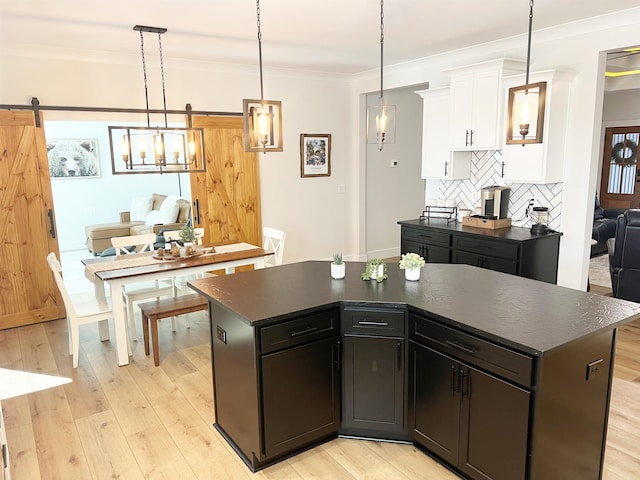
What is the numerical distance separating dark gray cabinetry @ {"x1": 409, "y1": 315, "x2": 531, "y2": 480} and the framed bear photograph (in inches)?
298

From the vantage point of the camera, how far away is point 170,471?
102 inches

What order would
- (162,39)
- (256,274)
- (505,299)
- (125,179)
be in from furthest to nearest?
(125,179), (162,39), (256,274), (505,299)

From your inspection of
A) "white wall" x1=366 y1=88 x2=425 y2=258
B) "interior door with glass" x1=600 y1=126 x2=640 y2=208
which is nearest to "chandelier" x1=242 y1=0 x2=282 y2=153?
"white wall" x1=366 y1=88 x2=425 y2=258

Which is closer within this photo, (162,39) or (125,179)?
Answer: (162,39)

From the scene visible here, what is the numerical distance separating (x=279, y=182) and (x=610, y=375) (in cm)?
471

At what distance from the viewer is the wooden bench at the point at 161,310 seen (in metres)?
3.88

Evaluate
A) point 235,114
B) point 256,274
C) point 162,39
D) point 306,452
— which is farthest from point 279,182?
point 306,452

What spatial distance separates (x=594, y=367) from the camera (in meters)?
2.19

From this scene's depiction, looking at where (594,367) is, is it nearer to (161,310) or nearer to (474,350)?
(474,350)

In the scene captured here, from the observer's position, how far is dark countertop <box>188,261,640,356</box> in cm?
209

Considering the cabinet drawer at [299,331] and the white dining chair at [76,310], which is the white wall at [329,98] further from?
the cabinet drawer at [299,331]

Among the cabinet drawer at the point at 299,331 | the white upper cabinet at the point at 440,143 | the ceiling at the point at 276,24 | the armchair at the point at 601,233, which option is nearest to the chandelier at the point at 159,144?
the ceiling at the point at 276,24

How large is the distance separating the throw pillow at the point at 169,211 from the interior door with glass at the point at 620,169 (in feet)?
28.3

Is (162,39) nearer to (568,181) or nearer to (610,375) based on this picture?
(568,181)
